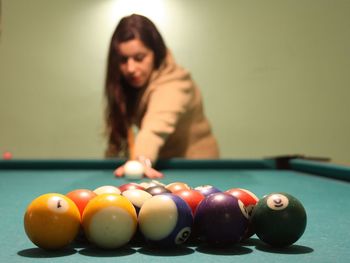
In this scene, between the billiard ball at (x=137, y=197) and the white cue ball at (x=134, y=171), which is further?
the white cue ball at (x=134, y=171)

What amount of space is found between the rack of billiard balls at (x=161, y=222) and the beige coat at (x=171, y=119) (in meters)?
1.97

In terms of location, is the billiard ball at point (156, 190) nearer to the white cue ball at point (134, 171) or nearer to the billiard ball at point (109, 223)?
the billiard ball at point (109, 223)

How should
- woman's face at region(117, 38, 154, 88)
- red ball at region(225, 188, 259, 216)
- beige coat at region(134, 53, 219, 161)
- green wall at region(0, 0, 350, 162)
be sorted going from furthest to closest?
green wall at region(0, 0, 350, 162), woman's face at region(117, 38, 154, 88), beige coat at region(134, 53, 219, 161), red ball at region(225, 188, 259, 216)

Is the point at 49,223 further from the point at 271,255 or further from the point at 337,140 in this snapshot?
the point at 337,140

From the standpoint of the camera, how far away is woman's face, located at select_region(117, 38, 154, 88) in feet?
12.2

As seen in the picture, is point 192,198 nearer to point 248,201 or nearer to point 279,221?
point 248,201

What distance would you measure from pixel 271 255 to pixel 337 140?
4950 millimetres

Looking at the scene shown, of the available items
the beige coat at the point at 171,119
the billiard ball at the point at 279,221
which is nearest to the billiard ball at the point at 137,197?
the billiard ball at the point at 279,221

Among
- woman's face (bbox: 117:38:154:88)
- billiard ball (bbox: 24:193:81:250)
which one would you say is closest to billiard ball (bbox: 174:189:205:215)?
billiard ball (bbox: 24:193:81:250)

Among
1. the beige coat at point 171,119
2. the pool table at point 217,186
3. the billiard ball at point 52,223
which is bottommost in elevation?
the pool table at point 217,186

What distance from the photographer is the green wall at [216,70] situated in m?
5.80

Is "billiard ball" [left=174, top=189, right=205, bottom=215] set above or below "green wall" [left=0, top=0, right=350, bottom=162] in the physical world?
below

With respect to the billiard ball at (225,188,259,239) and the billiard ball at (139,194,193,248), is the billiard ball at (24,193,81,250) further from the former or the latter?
the billiard ball at (225,188,259,239)

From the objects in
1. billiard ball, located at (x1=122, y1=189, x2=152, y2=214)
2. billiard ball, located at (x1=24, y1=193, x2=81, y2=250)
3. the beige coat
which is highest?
the beige coat
